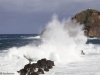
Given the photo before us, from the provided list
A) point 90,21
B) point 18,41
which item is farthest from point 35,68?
point 90,21

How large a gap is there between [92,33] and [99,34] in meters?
4.73

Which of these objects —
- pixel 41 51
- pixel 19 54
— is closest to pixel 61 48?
pixel 41 51

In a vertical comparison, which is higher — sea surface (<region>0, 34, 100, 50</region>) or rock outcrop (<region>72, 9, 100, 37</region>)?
rock outcrop (<region>72, 9, 100, 37</region>)

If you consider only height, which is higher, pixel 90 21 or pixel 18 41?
pixel 90 21

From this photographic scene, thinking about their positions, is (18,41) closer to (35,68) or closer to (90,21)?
(90,21)

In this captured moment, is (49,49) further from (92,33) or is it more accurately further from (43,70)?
(92,33)

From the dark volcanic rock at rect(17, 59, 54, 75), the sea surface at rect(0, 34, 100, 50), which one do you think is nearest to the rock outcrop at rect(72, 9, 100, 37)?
the sea surface at rect(0, 34, 100, 50)

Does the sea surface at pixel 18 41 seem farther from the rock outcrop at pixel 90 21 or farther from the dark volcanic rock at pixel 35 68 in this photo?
the dark volcanic rock at pixel 35 68

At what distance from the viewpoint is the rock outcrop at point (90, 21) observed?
10219cm

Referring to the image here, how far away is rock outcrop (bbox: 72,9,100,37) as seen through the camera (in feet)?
335

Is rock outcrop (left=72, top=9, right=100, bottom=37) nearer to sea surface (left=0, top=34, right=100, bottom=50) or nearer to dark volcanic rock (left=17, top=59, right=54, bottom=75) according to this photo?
sea surface (left=0, top=34, right=100, bottom=50)

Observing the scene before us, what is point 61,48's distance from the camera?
2545 cm

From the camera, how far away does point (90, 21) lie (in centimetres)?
10562

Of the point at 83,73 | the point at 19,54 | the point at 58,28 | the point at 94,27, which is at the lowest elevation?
the point at 83,73
